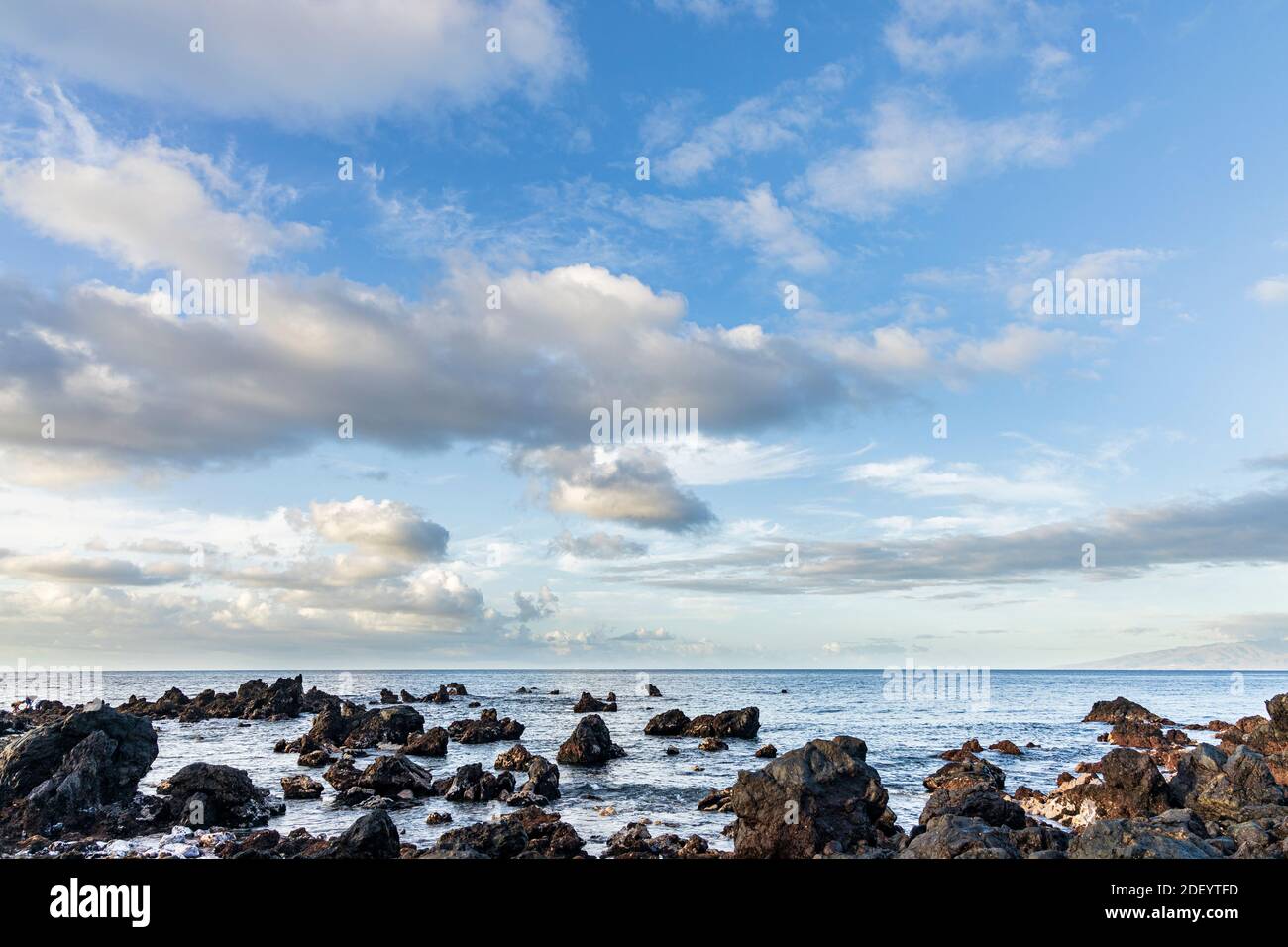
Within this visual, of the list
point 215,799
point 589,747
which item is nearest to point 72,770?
point 215,799

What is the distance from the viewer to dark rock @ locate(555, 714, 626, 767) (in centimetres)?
5622

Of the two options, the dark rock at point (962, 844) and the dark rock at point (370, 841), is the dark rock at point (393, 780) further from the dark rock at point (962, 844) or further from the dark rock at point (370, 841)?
the dark rock at point (962, 844)

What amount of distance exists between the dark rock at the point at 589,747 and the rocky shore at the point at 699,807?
12.2ft

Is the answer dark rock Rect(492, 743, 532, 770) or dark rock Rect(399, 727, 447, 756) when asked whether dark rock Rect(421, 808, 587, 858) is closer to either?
dark rock Rect(492, 743, 532, 770)

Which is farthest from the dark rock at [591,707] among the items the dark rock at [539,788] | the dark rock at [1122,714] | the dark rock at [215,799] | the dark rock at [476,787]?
the dark rock at [215,799]

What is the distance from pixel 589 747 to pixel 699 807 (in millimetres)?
19443

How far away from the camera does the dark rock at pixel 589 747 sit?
56219 millimetres

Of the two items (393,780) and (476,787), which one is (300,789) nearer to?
(393,780)

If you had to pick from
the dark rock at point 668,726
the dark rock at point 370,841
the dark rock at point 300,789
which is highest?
the dark rock at point 370,841

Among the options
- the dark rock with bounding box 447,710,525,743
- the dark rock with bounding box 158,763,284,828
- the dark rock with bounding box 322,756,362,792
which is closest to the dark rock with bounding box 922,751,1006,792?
the dark rock with bounding box 322,756,362,792

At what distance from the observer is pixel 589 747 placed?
56.8 meters
